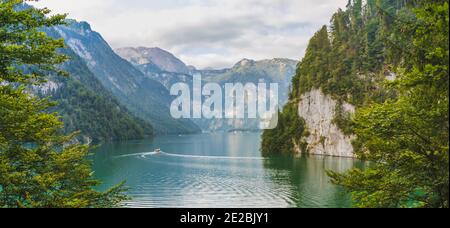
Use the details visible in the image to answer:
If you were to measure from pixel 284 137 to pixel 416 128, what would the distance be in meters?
114

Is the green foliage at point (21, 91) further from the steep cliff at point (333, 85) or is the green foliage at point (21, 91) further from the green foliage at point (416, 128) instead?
the steep cliff at point (333, 85)

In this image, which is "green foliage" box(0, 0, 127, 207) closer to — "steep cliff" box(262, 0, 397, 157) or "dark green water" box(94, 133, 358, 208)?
"dark green water" box(94, 133, 358, 208)

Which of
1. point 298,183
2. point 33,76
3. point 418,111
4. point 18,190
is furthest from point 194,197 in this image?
point 418,111

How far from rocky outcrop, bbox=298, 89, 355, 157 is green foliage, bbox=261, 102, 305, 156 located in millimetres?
2521

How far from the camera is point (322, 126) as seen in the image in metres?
118

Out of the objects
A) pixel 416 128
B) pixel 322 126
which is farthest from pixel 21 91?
pixel 322 126

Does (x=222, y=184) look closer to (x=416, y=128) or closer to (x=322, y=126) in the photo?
(x=416, y=128)

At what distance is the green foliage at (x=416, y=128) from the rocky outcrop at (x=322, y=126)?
3780 inches

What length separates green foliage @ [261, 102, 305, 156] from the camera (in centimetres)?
12331

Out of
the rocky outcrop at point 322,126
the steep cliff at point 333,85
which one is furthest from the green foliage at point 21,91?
the rocky outcrop at point 322,126

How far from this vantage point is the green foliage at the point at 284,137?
123m


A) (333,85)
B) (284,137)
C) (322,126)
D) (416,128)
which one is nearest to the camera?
(416,128)

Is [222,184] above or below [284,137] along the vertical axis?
below

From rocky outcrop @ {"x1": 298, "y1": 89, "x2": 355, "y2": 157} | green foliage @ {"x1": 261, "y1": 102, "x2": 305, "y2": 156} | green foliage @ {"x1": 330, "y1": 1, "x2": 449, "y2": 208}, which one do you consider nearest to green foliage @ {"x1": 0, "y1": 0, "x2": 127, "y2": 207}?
green foliage @ {"x1": 330, "y1": 1, "x2": 449, "y2": 208}
